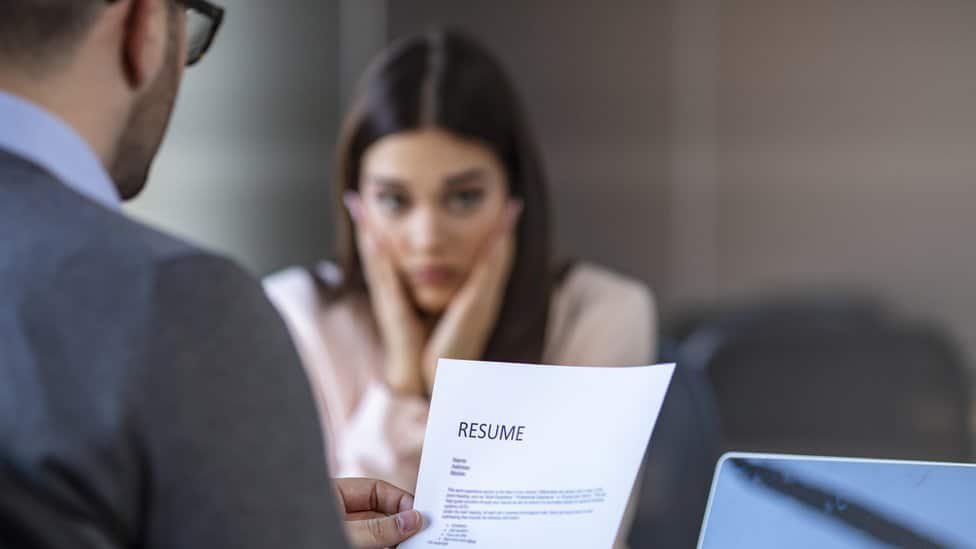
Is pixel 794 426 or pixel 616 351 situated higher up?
pixel 616 351

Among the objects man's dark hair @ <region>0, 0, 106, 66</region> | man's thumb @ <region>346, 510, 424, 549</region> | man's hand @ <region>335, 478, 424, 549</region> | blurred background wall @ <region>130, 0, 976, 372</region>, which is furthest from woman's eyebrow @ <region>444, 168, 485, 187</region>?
blurred background wall @ <region>130, 0, 976, 372</region>

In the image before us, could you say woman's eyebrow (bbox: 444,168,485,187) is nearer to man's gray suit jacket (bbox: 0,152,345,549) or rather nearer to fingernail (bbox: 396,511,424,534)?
fingernail (bbox: 396,511,424,534)

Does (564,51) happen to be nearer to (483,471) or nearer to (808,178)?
(808,178)

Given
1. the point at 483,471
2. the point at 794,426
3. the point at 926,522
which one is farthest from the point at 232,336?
the point at 794,426

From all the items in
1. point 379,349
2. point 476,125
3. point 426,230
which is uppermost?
point 476,125

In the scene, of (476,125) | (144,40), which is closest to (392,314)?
(476,125)

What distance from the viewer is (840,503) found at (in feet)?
3.11

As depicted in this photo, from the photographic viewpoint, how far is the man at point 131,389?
63 centimetres

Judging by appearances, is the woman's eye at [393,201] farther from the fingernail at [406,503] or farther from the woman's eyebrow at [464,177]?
the fingernail at [406,503]

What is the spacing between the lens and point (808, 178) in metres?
3.84

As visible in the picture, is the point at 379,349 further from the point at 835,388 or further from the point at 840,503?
the point at 835,388

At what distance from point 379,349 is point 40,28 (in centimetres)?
142

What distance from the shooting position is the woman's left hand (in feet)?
6.77

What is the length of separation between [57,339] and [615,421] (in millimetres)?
440
